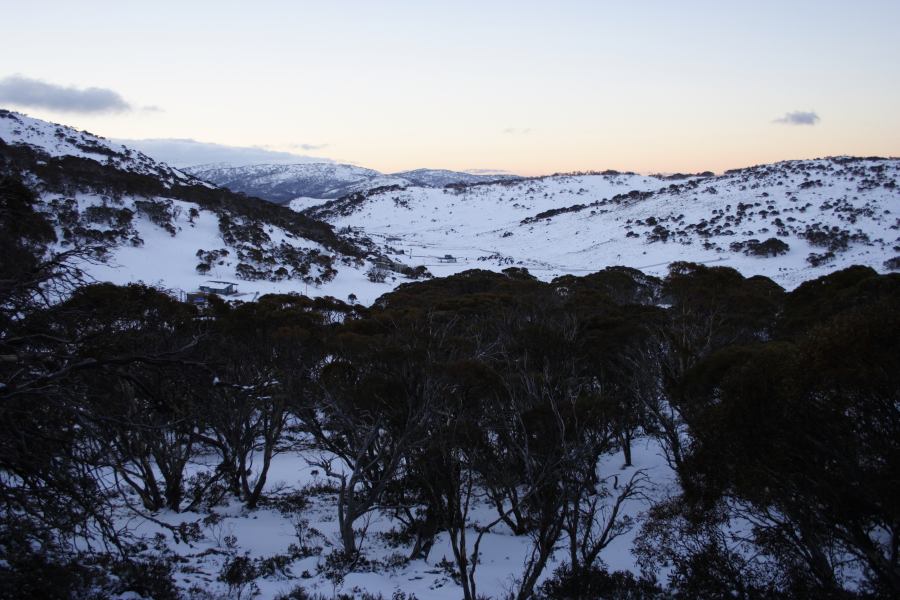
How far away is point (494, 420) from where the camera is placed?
43.0 feet

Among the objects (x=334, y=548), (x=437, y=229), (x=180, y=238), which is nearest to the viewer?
(x=334, y=548)

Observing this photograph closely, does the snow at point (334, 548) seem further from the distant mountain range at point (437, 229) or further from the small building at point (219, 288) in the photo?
the small building at point (219, 288)

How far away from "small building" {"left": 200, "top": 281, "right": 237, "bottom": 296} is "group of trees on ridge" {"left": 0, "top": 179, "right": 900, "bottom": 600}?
2074 centimetres

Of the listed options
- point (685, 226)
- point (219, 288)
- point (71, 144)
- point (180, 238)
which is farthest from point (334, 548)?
point (71, 144)

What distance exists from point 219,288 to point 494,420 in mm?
36047

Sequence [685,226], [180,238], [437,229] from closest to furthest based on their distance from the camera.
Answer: [180,238], [685,226], [437,229]

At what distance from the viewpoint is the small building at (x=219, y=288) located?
1635 inches

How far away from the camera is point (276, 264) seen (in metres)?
55.4

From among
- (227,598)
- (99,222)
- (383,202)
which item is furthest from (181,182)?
(227,598)

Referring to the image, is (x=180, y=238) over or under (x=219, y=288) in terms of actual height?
over

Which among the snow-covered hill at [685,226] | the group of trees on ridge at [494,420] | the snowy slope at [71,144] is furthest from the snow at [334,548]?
the snowy slope at [71,144]

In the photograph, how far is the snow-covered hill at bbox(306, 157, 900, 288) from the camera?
6675 centimetres

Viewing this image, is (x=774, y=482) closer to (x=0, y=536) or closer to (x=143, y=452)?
(x=0, y=536)

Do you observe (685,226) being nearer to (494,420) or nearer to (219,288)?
(219,288)
